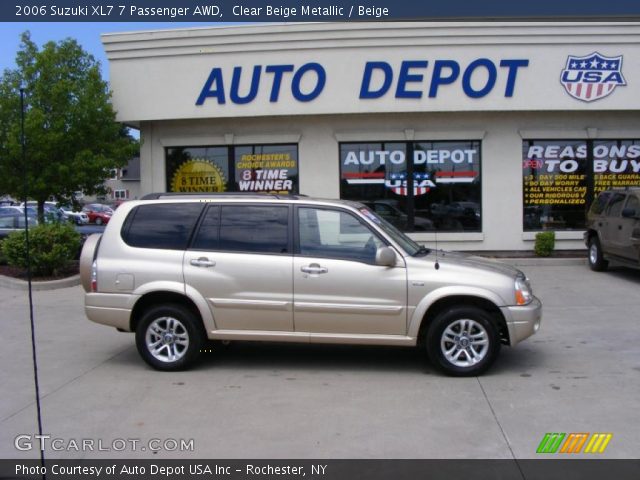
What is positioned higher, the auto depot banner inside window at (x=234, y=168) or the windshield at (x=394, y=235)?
the auto depot banner inside window at (x=234, y=168)

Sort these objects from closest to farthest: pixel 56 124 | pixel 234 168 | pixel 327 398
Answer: pixel 327 398
pixel 56 124
pixel 234 168

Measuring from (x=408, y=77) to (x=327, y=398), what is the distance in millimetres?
10062

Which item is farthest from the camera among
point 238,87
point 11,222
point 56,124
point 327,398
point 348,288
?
point 11,222

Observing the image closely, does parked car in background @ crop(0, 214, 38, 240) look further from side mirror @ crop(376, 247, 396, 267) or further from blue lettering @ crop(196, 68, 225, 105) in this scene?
side mirror @ crop(376, 247, 396, 267)

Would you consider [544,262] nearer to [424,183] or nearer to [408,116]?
[424,183]

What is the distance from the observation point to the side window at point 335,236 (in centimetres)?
671

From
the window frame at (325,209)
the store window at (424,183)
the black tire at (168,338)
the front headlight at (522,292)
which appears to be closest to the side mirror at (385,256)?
the window frame at (325,209)

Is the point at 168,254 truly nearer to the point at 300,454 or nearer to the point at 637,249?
the point at 300,454

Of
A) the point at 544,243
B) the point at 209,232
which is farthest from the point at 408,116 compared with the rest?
the point at 209,232

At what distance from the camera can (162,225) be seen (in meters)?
7.06

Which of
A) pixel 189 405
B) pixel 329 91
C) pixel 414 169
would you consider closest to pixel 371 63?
pixel 329 91

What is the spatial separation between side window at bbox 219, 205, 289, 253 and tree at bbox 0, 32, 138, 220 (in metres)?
7.96

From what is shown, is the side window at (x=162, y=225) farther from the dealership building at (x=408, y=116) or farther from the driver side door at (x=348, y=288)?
the dealership building at (x=408, y=116)

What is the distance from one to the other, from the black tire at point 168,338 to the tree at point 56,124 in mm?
7872
